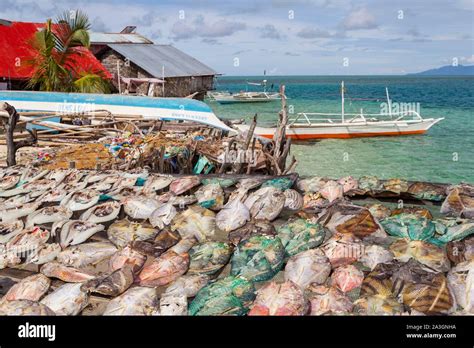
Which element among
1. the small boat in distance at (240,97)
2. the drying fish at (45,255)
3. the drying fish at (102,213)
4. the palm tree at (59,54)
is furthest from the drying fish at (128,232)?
the small boat in distance at (240,97)

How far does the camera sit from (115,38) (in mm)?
51500

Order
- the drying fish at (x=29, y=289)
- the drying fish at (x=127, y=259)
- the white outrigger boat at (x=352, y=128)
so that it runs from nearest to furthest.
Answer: the drying fish at (x=29, y=289) < the drying fish at (x=127, y=259) < the white outrigger boat at (x=352, y=128)

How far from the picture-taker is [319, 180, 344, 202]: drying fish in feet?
27.7

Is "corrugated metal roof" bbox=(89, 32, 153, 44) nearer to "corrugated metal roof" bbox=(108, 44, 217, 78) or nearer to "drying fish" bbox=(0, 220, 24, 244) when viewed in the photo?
"corrugated metal roof" bbox=(108, 44, 217, 78)

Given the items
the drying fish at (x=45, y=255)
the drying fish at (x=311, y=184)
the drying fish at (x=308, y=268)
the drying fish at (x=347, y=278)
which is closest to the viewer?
the drying fish at (x=347, y=278)

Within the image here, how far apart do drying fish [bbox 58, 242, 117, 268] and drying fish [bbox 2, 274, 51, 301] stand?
20.6 inches

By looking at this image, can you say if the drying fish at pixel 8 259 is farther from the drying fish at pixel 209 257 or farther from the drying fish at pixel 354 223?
the drying fish at pixel 354 223

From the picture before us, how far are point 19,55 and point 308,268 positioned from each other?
112ft

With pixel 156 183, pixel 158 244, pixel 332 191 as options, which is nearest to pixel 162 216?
pixel 158 244

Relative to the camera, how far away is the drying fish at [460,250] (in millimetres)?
5983

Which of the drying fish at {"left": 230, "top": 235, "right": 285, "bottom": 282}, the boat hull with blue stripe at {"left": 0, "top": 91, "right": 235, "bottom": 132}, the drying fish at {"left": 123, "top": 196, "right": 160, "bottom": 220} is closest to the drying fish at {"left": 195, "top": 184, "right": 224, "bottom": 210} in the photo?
the drying fish at {"left": 123, "top": 196, "right": 160, "bottom": 220}

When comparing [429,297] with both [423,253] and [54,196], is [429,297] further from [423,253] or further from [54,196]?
[54,196]

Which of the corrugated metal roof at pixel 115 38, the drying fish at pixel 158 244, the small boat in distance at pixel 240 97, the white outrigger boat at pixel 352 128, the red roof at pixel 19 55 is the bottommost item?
the drying fish at pixel 158 244

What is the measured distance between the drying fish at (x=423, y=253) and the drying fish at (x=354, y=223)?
0.50m
